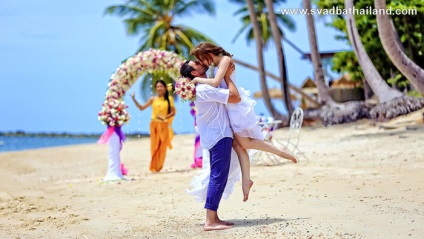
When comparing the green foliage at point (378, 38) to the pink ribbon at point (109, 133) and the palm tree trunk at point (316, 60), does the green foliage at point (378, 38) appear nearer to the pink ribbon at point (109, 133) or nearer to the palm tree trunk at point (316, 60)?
the palm tree trunk at point (316, 60)

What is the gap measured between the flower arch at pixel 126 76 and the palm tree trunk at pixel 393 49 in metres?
4.25

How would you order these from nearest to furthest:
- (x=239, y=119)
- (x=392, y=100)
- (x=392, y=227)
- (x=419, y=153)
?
1. (x=392, y=227)
2. (x=239, y=119)
3. (x=419, y=153)
4. (x=392, y=100)

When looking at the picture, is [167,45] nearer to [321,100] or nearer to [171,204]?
[321,100]

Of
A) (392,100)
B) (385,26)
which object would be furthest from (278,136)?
(385,26)

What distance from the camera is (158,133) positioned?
50.8ft

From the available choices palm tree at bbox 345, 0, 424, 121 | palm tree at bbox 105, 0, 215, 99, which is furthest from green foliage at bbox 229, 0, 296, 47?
palm tree at bbox 345, 0, 424, 121

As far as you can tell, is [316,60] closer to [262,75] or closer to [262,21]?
[262,75]

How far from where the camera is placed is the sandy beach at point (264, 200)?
7359 millimetres

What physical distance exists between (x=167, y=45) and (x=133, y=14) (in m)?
2.90

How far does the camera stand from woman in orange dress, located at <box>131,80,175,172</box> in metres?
15.3

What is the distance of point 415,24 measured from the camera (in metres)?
24.9

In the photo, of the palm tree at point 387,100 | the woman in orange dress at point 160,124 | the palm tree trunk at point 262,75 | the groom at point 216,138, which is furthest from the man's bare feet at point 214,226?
Answer: the palm tree trunk at point 262,75

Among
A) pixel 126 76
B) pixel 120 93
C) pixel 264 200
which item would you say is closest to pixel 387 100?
pixel 126 76

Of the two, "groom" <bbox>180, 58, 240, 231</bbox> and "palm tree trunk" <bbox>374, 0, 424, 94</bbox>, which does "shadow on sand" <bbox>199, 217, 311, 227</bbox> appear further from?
"palm tree trunk" <bbox>374, 0, 424, 94</bbox>
